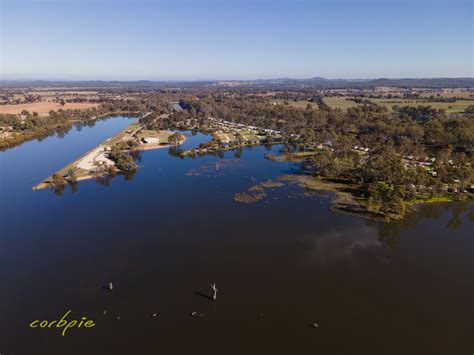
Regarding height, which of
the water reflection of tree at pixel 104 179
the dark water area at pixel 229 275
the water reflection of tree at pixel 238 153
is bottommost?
the dark water area at pixel 229 275

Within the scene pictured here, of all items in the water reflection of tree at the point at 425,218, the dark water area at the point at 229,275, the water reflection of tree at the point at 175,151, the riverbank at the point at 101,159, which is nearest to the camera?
the dark water area at the point at 229,275

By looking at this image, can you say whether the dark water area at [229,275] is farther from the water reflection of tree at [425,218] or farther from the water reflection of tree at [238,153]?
the water reflection of tree at [238,153]

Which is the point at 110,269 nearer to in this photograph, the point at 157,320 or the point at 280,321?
the point at 157,320

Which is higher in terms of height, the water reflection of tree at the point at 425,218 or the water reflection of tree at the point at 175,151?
the water reflection of tree at the point at 175,151

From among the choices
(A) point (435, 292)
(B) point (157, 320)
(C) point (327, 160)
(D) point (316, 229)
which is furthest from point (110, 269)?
(C) point (327, 160)

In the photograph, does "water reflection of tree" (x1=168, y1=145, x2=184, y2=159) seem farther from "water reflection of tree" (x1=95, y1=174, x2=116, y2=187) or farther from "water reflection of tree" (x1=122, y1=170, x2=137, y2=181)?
"water reflection of tree" (x1=95, y1=174, x2=116, y2=187)

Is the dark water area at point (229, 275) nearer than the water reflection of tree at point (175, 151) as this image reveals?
Yes

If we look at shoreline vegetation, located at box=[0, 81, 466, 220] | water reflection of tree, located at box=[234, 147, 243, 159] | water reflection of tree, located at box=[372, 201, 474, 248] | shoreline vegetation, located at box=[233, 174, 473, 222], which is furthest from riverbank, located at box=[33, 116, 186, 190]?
water reflection of tree, located at box=[372, 201, 474, 248]

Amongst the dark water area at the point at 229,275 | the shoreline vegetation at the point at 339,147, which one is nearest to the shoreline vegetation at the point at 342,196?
the shoreline vegetation at the point at 339,147
